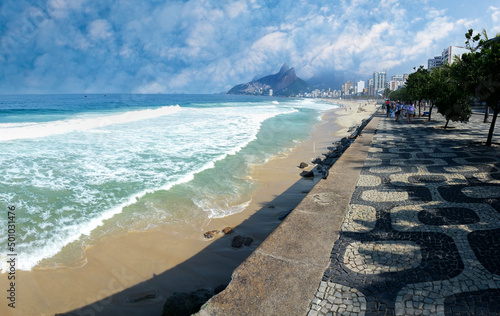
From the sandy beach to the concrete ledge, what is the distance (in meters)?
1.29

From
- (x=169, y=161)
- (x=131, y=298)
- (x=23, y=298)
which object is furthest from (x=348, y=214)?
(x=169, y=161)

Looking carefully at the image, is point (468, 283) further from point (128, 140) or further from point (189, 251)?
point (128, 140)

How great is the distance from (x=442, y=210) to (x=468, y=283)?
7.98 ft

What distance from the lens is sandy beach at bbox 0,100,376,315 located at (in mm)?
4648

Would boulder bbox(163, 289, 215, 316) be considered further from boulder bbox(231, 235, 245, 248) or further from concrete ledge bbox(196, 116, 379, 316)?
boulder bbox(231, 235, 245, 248)

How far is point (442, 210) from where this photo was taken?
219 inches

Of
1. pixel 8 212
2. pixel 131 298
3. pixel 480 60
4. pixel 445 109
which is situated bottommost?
pixel 131 298

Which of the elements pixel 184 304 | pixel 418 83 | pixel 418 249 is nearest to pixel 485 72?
pixel 418 249

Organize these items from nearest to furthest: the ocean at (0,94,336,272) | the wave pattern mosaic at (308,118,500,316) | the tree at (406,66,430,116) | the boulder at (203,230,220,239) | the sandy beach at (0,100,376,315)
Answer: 1. the wave pattern mosaic at (308,118,500,316)
2. the sandy beach at (0,100,376,315)
3. the ocean at (0,94,336,272)
4. the boulder at (203,230,220,239)
5. the tree at (406,66,430,116)

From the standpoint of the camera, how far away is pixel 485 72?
10.7 meters

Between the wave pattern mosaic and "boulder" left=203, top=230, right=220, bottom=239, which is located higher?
the wave pattern mosaic

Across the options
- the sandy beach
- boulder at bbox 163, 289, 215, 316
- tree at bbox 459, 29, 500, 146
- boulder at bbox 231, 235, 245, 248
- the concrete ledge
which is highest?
tree at bbox 459, 29, 500, 146

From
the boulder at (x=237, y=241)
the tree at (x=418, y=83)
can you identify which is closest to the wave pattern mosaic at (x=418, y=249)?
the boulder at (x=237, y=241)

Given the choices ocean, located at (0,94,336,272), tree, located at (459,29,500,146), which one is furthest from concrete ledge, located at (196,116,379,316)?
tree, located at (459,29,500,146)
